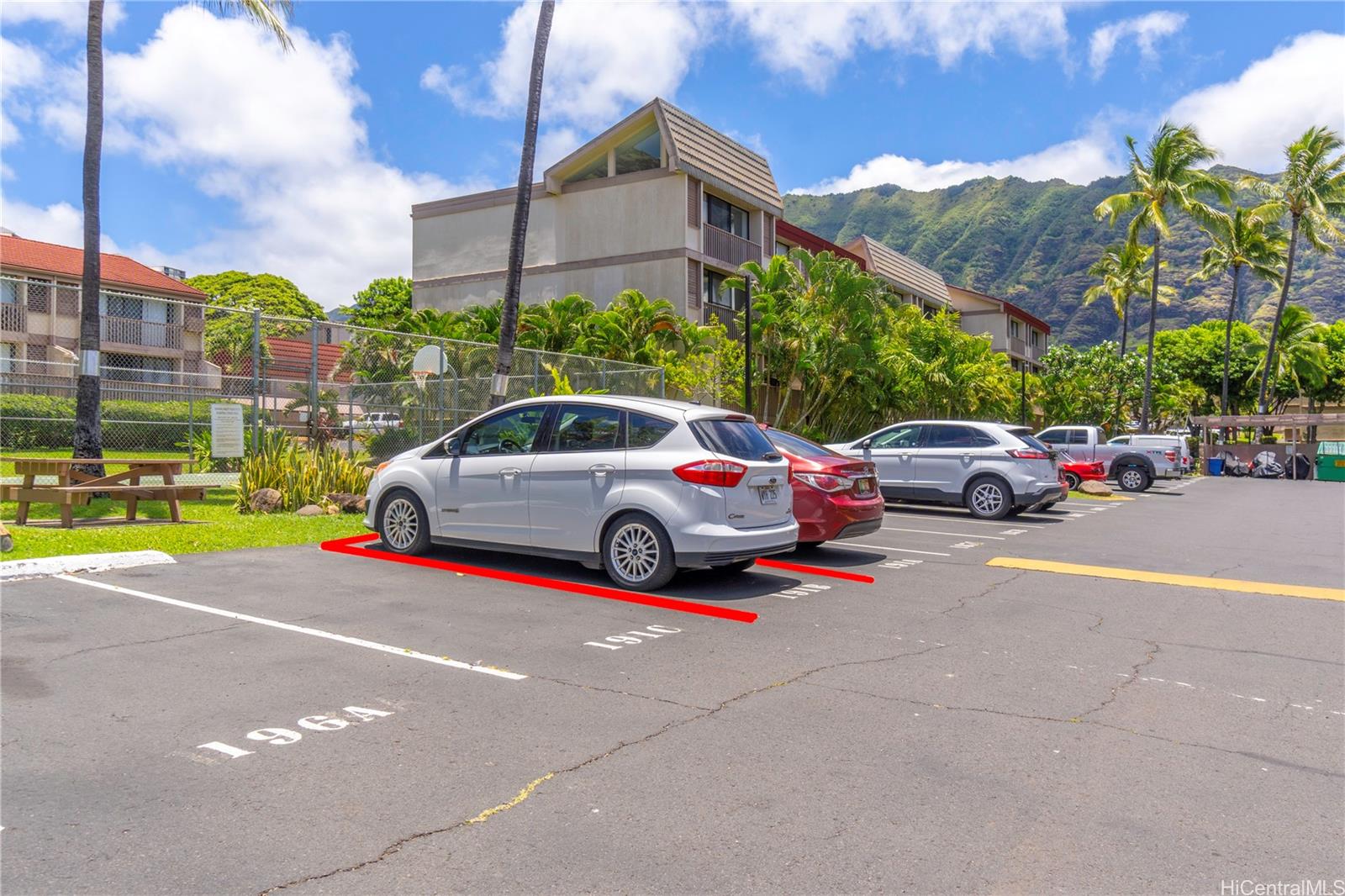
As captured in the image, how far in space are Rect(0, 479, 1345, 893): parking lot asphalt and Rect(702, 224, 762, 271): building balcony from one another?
75.5ft

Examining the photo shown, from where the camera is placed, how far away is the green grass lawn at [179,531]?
9344 mm

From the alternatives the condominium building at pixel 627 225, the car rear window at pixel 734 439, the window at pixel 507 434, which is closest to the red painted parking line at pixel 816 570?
the car rear window at pixel 734 439

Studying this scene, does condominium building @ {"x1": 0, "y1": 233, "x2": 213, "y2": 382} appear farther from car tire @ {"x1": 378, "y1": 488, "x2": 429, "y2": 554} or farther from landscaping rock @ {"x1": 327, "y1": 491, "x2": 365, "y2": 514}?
car tire @ {"x1": 378, "y1": 488, "x2": 429, "y2": 554}

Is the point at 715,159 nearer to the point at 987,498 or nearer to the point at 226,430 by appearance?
the point at 987,498

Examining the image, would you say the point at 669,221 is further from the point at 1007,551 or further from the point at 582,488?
the point at 582,488

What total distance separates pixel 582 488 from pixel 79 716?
4459 mm

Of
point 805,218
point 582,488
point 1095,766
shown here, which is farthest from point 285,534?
point 805,218

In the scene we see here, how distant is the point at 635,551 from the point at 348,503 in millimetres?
6656

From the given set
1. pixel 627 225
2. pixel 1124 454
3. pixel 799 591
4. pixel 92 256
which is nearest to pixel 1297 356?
pixel 1124 454

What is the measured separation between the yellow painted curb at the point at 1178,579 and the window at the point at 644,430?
4813 mm

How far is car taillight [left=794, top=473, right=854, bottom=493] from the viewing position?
10.5 meters

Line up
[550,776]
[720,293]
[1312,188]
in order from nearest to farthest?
[550,776]
[720,293]
[1312,188]

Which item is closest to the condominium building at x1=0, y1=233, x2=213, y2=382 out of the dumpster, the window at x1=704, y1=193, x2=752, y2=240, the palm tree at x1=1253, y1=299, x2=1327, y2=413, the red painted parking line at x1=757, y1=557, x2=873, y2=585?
the window at x1=704, y1=193, x2=752, y2=240

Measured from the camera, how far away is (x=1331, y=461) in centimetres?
3906
